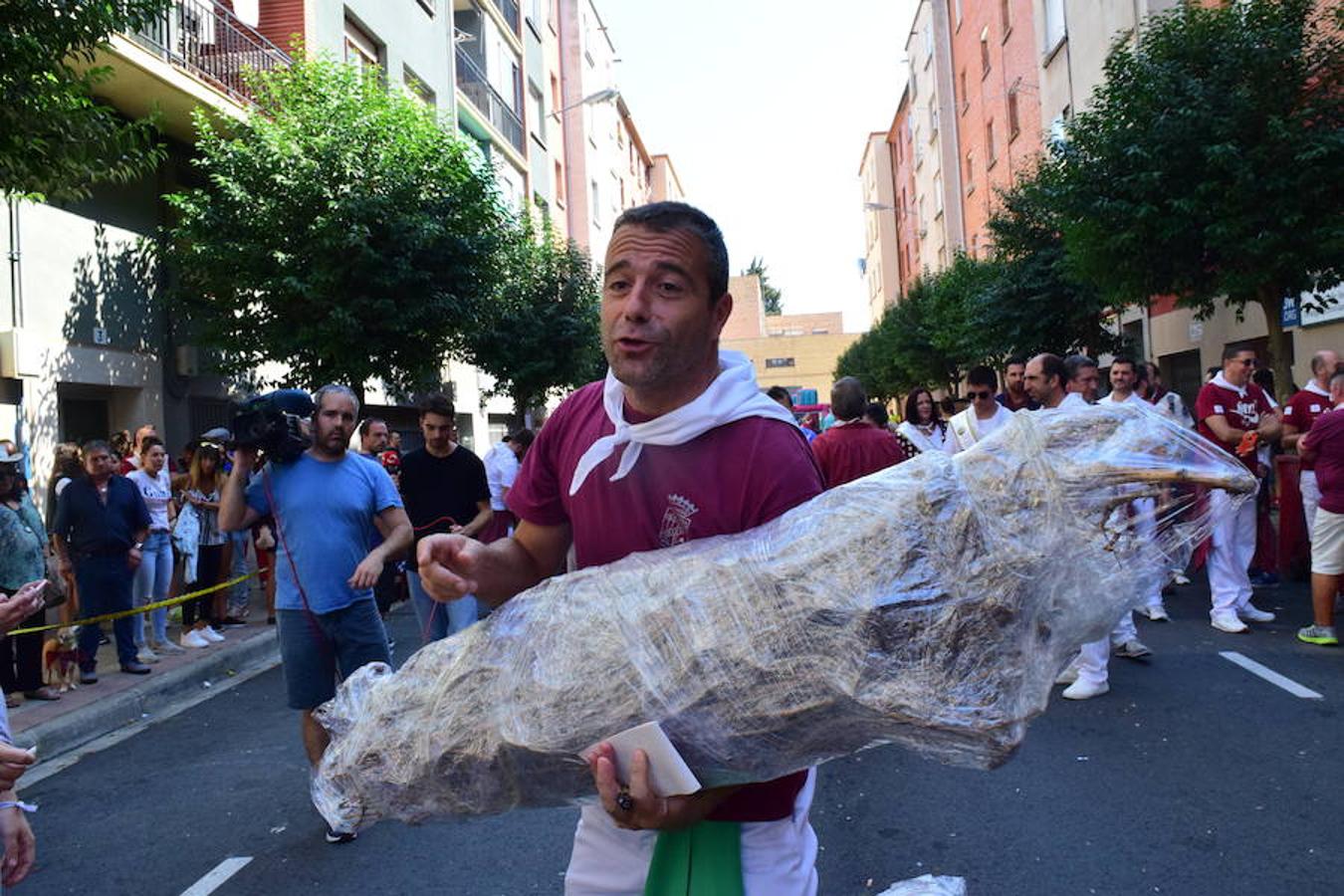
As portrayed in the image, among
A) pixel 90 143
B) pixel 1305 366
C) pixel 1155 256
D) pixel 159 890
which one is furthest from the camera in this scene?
pixel 1305 366

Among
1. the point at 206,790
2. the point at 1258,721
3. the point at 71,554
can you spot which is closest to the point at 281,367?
the point at 71,554

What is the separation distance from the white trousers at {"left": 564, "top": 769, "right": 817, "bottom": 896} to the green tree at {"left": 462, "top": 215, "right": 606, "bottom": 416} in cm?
1974

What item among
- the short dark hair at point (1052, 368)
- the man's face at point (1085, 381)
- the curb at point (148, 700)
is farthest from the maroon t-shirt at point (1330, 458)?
the curb at point (148, 700)

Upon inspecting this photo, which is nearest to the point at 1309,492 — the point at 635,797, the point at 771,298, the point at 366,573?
the point at 366,573

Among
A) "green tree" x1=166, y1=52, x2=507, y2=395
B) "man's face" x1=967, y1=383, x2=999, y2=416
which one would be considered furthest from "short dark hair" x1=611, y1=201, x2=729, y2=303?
"green tree" x1=166, y1=52, x2=507, y2=395

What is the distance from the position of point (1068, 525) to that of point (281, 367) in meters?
16.3

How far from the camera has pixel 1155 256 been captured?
11.5 m

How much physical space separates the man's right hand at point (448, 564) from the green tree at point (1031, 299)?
1570 cm

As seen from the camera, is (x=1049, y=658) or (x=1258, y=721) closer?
(x=1049, y=658)

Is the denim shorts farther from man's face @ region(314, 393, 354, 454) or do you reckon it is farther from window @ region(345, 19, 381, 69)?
window @ region(345, 19, 381, 69)

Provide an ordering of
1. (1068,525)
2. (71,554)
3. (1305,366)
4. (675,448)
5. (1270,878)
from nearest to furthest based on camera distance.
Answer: (1068,525), (675,448), (1270,878), (71,554), (1305,366)

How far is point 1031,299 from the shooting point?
1673cm

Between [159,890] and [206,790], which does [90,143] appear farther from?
[159,890]

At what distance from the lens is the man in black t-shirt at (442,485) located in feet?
20.9
